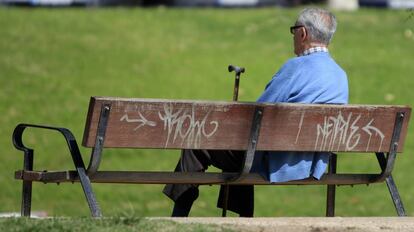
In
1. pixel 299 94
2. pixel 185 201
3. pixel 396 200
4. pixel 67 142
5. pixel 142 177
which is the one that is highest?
pixel 299 94

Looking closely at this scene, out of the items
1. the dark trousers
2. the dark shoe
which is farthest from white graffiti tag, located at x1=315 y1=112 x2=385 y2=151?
the dark shoe

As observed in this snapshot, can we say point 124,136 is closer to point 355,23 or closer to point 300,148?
point 300,148

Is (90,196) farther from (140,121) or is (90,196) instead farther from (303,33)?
(303,33)

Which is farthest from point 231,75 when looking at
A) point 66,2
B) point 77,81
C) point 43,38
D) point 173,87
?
point 66,2

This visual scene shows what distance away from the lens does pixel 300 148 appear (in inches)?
302

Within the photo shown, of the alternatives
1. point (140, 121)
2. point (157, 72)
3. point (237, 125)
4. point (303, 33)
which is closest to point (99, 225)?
point (140, 121)

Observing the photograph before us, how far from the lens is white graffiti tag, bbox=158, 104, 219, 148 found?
735 cm

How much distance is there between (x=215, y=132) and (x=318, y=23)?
1006 millimetres

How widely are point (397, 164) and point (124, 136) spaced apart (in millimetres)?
8859

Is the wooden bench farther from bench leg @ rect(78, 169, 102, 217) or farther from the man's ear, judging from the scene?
the man's ear

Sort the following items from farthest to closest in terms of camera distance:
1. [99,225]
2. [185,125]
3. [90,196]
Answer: [185,125]
[90,196]
[99,225]

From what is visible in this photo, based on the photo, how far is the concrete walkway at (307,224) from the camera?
6832 millimetres

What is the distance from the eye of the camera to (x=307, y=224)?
6.95m

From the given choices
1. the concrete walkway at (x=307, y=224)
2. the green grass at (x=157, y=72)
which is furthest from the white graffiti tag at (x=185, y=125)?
the green grass at (x=157, y=72)
